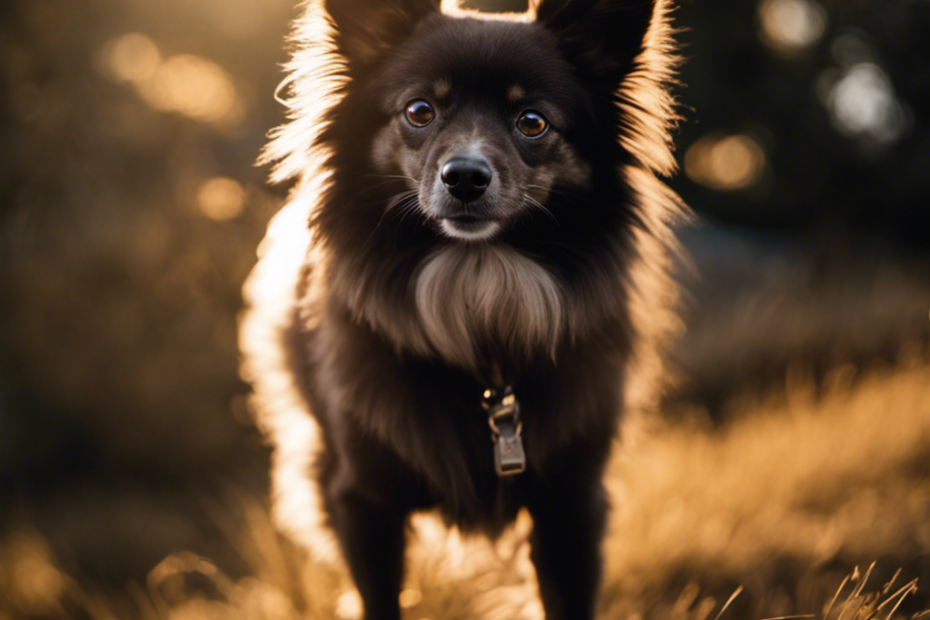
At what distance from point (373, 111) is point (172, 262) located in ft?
15.9

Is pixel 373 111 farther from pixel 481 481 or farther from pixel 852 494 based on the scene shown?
pixel 852 494

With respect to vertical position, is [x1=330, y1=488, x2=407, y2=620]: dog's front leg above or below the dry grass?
above

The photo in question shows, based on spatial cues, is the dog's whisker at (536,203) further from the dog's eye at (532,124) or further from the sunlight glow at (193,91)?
the sunlight glow at (193,91)

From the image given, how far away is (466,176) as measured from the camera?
2.06 meters

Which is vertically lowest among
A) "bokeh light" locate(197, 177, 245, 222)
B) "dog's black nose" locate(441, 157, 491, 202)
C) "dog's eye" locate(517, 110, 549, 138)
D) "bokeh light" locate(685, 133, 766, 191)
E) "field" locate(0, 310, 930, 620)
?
"field" locate(0, 310, 930, 620)

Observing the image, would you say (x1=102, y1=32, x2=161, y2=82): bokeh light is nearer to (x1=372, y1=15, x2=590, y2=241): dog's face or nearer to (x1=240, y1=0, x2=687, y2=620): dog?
(x1=240, y1=0, x2=687, y2=620): dog

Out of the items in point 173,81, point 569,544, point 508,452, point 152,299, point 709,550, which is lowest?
point 709,550

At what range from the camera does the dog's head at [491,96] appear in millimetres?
2188

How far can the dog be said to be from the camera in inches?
86.9

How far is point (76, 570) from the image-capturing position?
5305 millimetres

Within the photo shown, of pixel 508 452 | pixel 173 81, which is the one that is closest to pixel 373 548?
pixel 508 452

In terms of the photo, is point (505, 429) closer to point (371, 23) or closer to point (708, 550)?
point (371, 23)

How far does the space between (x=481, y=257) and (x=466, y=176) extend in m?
Result: 0.43

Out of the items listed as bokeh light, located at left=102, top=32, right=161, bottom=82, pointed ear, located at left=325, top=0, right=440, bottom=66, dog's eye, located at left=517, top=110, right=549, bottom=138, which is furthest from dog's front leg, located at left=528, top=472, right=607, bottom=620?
bokeh light, located at left=102, top=32, right=161, bottom=82
